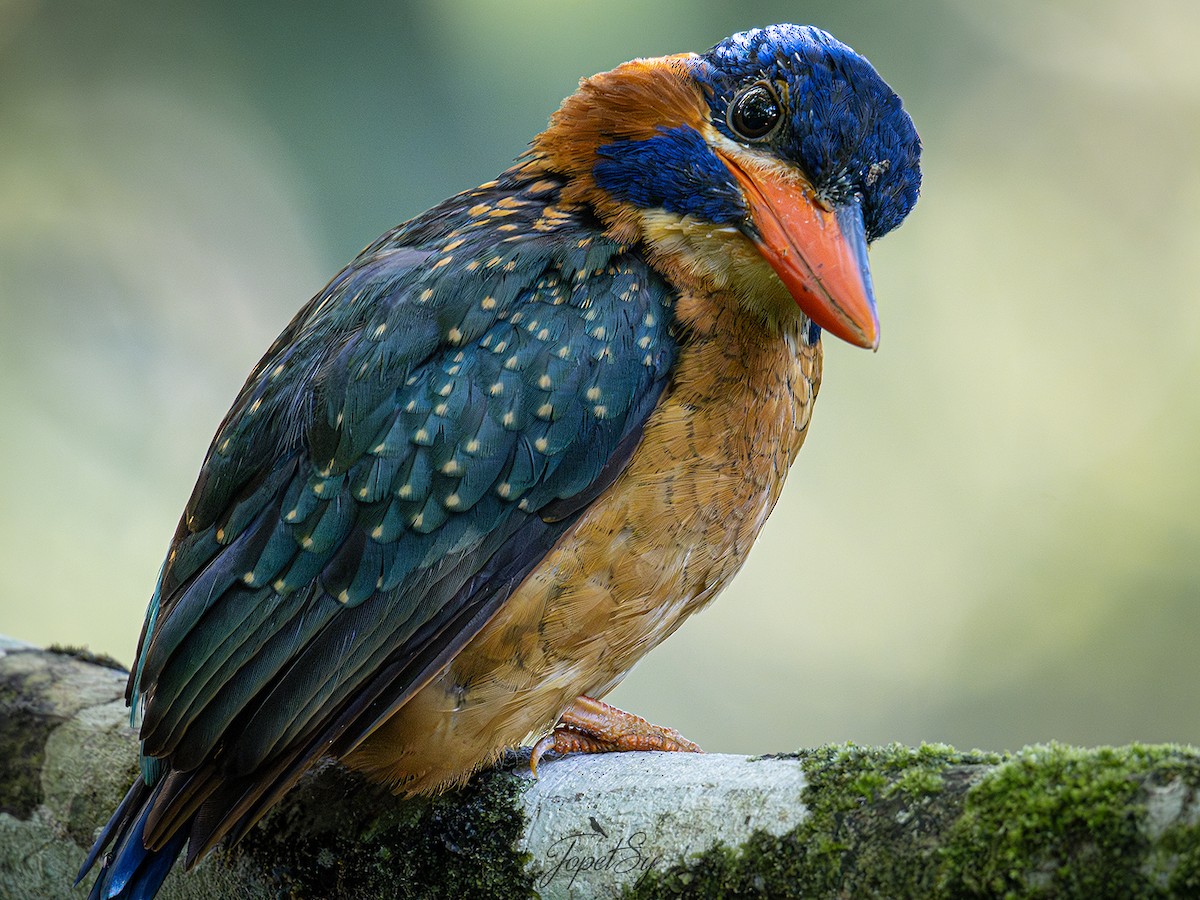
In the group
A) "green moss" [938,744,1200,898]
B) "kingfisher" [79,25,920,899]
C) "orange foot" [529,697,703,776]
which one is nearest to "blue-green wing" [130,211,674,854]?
"kingfisher" [79,25,920,899]

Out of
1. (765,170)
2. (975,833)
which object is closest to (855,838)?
(975,833)

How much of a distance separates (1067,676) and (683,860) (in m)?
5.57

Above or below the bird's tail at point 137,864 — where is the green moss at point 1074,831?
above

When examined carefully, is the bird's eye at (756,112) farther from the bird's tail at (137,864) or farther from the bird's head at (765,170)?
the bird's tail at (137,864)

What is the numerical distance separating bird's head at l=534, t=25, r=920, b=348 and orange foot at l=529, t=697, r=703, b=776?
0.95 meters

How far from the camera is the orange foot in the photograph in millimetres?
2607

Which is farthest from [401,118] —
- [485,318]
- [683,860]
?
[683,860]

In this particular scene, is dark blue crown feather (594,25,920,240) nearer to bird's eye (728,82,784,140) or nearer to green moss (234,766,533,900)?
bird's eye (728,82,784,140)

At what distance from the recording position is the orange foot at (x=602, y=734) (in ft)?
8.55

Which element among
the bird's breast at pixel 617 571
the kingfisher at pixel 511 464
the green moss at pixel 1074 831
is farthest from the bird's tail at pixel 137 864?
the green moss at pixel 1074 831

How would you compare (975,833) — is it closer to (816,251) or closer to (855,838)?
(855,838)

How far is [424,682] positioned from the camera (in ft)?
7.20

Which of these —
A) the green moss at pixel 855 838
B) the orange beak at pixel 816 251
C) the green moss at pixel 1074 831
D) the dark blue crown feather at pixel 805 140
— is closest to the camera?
the green moss at pixel 1074 831

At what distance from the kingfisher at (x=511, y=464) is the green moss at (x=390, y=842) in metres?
0.06
